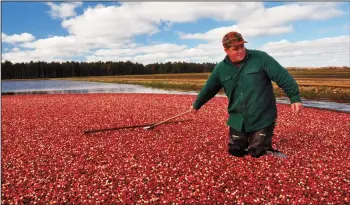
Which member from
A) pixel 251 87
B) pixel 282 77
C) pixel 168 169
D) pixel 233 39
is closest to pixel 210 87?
pixel 251 87

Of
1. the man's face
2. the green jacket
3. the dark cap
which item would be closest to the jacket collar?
the green jacket

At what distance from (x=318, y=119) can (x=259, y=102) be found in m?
12.5

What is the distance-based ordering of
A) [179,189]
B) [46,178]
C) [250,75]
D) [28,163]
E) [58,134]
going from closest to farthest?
[179,189], [250,75], [46,178], [28,163], [58,134]

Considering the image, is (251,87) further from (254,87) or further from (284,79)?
(284,79)

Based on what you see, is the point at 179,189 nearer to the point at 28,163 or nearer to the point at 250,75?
the point at 250,75

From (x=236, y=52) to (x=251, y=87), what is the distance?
3.16ft

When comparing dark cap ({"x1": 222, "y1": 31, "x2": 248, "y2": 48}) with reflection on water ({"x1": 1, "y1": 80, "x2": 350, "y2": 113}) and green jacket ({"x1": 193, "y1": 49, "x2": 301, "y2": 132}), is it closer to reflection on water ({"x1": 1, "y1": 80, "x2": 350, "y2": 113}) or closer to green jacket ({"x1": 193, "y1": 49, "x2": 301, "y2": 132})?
green jacket ({"x1": 193, "y1": 49, "x2": 301, "y2": 132})

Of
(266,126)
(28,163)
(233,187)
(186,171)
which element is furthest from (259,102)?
(28,163)

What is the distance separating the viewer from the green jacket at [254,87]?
23.8 feet

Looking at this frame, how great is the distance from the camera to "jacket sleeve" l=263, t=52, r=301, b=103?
7172mm

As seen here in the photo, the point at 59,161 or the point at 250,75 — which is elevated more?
the point at 250,75

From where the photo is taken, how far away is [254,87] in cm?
748

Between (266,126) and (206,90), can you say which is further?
(206,90)

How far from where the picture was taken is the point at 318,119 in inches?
712
